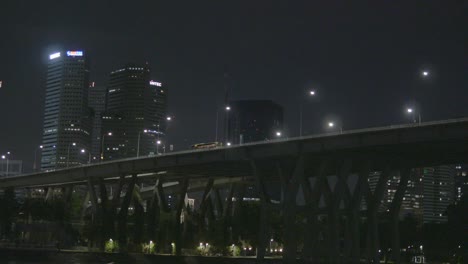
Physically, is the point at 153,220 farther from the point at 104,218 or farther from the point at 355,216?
the point at 355,216

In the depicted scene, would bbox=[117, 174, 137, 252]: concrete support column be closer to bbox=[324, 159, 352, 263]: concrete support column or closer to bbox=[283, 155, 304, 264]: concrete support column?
bbox=[283, 155, 304, 264]: concrete support column

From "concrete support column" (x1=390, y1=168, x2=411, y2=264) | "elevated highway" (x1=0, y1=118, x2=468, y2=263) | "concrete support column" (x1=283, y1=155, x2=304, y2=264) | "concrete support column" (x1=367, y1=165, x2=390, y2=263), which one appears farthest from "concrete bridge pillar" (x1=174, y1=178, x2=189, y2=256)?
"concrete support column" (x1=390, y1=168, x2=411, y2=264)

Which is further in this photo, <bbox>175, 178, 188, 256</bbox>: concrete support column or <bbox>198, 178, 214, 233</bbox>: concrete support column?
<bbox>198, 178, 214, 233</bbox>: concrete support column

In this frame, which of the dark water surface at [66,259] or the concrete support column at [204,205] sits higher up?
the concrete support column at [204,205]

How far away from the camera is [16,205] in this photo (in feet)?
520

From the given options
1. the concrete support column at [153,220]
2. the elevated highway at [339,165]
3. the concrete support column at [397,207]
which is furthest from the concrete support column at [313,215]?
the concrete support column at [153,220]

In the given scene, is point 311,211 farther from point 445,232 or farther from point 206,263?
point 445,232

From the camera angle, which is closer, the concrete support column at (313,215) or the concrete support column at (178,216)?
the concrete support column at (313,215)

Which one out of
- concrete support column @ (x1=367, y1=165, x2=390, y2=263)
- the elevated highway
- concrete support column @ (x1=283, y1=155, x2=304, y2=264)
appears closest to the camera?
the elevated highway

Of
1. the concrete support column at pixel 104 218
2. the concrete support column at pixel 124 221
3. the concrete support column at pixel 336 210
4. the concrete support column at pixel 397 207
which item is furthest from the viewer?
the concrete support column at pixel 124 221

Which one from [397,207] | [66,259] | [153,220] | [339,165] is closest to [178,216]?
[153,220]

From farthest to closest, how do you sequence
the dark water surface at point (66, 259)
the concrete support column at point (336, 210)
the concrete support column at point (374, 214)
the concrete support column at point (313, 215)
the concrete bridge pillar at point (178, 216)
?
the concrete bridge pillar at point (178, 216) < the concrete support column at point (313, 215) < the concrete support column at point (374, 214) < the concrete support column at point (336, 210) < the dark water surface at point (66, 259)

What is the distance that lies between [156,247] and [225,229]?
1461 centimetres

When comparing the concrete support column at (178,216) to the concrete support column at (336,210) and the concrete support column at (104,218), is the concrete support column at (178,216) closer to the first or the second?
the concrete support column at (104,218)
